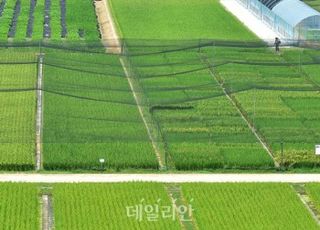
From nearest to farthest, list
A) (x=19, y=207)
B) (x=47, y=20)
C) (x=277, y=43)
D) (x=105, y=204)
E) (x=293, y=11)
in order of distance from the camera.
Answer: (x=19, y=207), (x=105, y=204), (x=277, y=43), (x=293, y=11), (x=47, y=20)

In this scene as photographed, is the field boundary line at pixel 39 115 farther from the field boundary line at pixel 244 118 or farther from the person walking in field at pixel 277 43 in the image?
the person walking in field at pixel 277 43

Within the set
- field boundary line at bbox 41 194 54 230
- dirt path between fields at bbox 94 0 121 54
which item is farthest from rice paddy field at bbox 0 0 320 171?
field boundary line at bbox 41 194 54 230

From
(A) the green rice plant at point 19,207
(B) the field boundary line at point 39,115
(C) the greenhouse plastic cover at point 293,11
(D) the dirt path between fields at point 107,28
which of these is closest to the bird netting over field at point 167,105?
(B) the field boundary line at point 39,115

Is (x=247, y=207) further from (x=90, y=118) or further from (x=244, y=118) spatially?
(x=90, y=118)

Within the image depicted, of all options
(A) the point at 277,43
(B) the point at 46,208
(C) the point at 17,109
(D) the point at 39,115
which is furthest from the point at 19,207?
(A) the point at 277,43

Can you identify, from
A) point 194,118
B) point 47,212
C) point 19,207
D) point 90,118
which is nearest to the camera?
point 47,212

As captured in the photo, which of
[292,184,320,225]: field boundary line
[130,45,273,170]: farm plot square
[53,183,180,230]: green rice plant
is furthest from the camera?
[130,45,273,170]: farm plot square

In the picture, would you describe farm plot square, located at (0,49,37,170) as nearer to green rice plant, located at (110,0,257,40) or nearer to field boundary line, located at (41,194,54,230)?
field boundary line, located at (41,194,54,230)

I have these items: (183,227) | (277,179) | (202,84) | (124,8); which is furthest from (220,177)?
(124,8)
